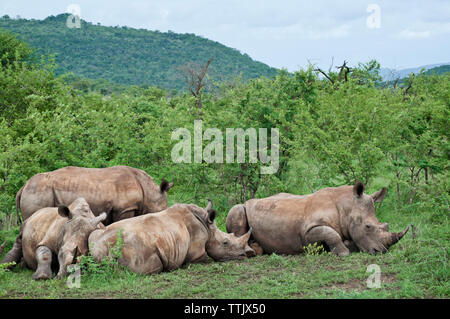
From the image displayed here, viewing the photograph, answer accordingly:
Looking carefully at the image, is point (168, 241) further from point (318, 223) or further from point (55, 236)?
point (318, 223)

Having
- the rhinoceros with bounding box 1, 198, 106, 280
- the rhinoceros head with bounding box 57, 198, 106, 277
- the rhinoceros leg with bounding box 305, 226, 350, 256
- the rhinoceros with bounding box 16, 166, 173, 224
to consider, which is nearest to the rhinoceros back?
the rhinoceros with bounding box 16, 166, 173, 224

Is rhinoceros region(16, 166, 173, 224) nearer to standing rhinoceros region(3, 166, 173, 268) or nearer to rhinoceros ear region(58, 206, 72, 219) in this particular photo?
standing rhinoceros region(3, 166, 173, 268)

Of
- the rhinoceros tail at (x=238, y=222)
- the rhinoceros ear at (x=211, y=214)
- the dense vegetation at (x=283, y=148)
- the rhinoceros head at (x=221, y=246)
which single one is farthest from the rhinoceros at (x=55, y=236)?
the rhinoceros tail at (x=238, y=222)

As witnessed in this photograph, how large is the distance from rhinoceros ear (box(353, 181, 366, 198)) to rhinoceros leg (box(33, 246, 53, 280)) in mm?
5048

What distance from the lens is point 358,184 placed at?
912 centimetres

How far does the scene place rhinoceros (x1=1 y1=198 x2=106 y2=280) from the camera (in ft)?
26.3

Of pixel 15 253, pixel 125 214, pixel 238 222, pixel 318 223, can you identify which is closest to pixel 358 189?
pixel 318 223

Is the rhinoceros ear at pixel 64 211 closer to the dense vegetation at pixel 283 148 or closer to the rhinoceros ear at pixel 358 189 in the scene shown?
the dense vegetation at pixel 283 148

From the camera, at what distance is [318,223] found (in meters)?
9.31

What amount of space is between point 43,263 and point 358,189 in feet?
17.0

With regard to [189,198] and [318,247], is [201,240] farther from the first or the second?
[189,198]

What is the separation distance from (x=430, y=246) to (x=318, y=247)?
1762mm

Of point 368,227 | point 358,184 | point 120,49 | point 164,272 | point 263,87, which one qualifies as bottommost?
point 164,272
